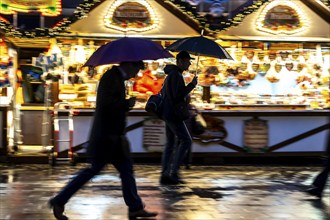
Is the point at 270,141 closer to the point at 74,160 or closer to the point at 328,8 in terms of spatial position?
the point at 328,8

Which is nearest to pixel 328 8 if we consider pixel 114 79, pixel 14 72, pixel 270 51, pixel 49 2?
pixel 270 51

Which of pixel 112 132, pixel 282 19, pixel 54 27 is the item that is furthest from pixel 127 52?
pixel 282 19

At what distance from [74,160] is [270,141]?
12.4ft

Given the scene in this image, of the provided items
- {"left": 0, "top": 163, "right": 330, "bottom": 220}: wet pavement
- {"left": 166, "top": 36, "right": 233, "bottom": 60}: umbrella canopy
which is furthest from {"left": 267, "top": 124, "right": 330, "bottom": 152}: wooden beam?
{"left": 166, "top": 36, "right": 233, "bottom": 60}: umbrella canopy

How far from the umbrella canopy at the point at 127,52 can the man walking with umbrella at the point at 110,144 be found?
0.15m

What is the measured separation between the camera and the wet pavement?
7.67m

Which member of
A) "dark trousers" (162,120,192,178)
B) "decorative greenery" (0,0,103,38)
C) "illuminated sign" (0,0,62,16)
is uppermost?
"illuminated sign" (0,0,62,16)

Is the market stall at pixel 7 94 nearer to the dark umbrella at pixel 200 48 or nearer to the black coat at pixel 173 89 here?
the black coat at pixel 173 89

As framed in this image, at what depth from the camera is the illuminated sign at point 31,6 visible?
40.1 feet

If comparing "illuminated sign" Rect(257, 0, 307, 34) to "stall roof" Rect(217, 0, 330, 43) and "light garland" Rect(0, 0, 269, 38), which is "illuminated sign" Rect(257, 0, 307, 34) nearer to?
"stall roof" Rect(217, 0, 330, 43)

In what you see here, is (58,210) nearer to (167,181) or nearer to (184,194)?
(184,194)

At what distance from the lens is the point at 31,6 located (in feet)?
40.3

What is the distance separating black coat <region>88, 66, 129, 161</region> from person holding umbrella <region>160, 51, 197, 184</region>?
92.7 inches

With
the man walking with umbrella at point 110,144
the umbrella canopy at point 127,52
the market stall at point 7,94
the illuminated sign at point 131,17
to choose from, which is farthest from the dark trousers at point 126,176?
the illuminated sign at point 131,17
